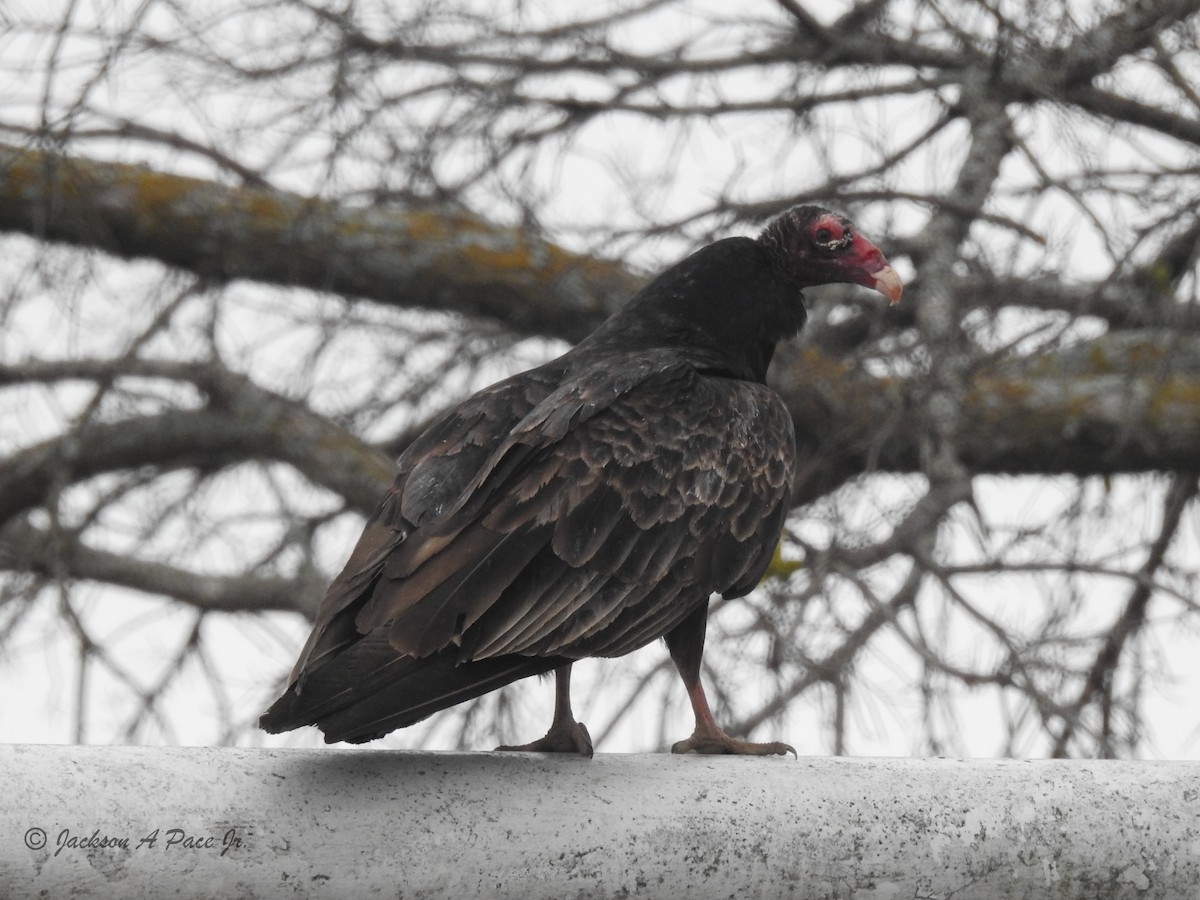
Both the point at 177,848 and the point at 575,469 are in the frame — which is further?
the point at 575,469

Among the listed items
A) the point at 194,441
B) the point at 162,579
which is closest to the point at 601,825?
the point at 194,441

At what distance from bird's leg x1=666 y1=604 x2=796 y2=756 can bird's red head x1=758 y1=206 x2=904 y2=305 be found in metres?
0.97

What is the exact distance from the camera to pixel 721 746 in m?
3.04

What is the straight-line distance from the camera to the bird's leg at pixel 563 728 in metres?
3.00

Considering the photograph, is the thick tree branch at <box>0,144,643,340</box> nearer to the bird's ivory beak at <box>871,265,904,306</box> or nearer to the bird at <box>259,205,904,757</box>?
the bird's ivory beak at <box>871,265,904,306</box>

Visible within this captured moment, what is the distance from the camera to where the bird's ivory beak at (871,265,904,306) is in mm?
3643

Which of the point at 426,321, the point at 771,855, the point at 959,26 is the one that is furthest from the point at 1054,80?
the point at 771,855

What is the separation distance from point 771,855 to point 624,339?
4.93 feet

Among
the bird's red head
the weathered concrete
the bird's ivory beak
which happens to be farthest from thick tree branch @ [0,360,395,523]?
the weathered concrete

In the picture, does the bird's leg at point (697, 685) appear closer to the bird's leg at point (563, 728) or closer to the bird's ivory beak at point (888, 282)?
the bird's leg at point (563, 728)

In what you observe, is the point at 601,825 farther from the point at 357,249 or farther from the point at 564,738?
the point at 357,249

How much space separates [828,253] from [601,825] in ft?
6.06

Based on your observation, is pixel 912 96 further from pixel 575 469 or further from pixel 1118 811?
pixel 1118 811

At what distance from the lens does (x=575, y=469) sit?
108 inches
